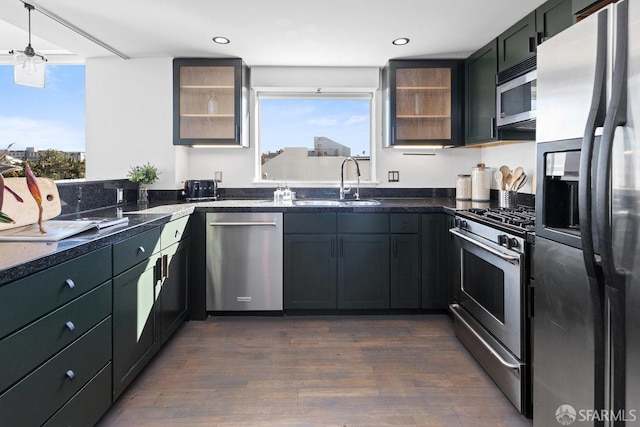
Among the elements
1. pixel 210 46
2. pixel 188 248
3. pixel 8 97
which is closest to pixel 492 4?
pixel 210 46

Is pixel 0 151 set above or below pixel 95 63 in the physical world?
below

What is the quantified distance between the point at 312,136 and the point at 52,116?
8.06 ft

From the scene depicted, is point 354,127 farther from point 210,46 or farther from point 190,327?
point 190,327

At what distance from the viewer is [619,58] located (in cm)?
111

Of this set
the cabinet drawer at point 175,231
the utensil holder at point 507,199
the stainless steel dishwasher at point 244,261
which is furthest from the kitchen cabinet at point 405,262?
the cabinet drawer at point 175,231

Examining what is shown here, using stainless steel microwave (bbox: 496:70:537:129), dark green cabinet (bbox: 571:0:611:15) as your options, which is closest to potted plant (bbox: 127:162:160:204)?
stainless steel microwave (bbox: 496:70:537:129)

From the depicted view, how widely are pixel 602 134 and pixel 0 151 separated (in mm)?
2062

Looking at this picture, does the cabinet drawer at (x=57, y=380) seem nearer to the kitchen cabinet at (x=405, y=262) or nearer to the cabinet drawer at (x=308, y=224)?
the cabinet drawer at (x=308, y=224)

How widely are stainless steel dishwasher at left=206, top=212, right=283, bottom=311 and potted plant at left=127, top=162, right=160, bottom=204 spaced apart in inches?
26.8

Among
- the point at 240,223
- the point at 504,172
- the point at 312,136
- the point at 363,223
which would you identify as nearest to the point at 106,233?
the point at 240,223

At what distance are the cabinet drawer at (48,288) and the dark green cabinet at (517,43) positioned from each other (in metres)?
2.62

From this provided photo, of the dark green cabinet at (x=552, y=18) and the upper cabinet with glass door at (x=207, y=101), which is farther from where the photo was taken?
the upper cabinet with glass door at (x=207, y=101)

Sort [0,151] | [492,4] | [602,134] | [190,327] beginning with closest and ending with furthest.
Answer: [602,134], [0,151], [492,4], [190,327]

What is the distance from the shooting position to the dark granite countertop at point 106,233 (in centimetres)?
126
